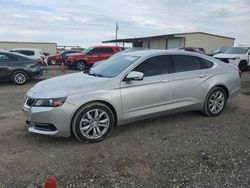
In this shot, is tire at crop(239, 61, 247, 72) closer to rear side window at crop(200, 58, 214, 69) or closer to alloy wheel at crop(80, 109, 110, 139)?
rear side window at crop(200, 58, 214, 69)

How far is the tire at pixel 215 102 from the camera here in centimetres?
594

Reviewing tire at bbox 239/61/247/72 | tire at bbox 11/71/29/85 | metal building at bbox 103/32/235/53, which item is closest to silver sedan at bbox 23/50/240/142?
tire at bbox 11/71/29/85

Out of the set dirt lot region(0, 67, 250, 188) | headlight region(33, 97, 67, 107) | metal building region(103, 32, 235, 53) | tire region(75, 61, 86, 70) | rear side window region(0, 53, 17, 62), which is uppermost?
metal building region(103, 32, 235, 53)

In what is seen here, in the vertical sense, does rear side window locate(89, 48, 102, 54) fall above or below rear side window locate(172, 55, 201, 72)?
above

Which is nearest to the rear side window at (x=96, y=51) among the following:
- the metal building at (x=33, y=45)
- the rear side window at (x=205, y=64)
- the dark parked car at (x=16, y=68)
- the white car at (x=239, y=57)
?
the dark parked car at (x=16, y=68)

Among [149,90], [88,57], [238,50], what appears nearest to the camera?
[149,90]

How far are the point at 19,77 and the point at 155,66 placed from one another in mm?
7763

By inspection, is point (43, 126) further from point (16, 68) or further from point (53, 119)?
point (16, 68)

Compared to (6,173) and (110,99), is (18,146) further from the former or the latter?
(110,99)

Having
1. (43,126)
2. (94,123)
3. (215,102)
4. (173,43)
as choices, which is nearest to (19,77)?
(43,126)

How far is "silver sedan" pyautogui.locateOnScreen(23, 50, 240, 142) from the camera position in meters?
4.42

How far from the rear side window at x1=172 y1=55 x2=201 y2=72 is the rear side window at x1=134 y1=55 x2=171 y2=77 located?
204 millimetres

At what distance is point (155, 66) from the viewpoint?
5.34 m

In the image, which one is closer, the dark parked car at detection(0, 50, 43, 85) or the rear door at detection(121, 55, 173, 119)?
the rear door at detection(121, 55, 173, 119)
